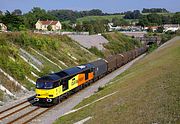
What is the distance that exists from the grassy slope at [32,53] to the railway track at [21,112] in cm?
589

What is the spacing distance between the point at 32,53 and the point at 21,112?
24.1 metres

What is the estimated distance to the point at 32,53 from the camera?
168 ft

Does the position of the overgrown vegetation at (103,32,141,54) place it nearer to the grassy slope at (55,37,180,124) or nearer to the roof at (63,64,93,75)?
the roof at (63,64,93,75)

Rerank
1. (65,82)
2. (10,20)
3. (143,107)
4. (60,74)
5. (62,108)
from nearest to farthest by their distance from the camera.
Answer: (143,107)
(62,108)
(60,74)
(65,82)
(10,20)

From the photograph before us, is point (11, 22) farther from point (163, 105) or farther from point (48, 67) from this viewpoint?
point (163, 105)

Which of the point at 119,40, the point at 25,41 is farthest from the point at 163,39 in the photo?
the point at 25,41

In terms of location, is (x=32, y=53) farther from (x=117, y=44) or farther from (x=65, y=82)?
(x=117, y=44)

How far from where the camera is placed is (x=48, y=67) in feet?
159

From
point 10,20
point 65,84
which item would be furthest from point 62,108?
point 10,20

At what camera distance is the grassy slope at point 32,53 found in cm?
3950

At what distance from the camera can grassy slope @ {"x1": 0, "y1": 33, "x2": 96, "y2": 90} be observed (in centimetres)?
3950

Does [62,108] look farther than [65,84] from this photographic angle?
No

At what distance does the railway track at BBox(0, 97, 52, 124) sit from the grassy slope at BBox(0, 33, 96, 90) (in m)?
5.89

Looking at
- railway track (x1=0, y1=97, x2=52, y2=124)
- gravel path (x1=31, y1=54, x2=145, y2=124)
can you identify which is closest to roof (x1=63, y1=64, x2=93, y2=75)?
gravel path (x1=31, y1=54, x2=145, y2=124)
